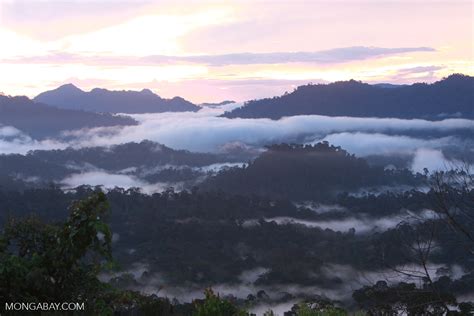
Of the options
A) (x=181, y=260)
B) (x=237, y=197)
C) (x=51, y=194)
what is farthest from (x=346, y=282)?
(x=51, y=194)

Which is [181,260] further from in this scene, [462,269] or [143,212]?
[462,269]

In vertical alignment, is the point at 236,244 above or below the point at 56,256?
below

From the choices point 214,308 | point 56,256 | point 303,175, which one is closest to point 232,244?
point 303,175

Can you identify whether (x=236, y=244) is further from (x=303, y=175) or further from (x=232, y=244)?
(x=303, y=175)

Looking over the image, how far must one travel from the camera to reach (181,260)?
69.2 meters
